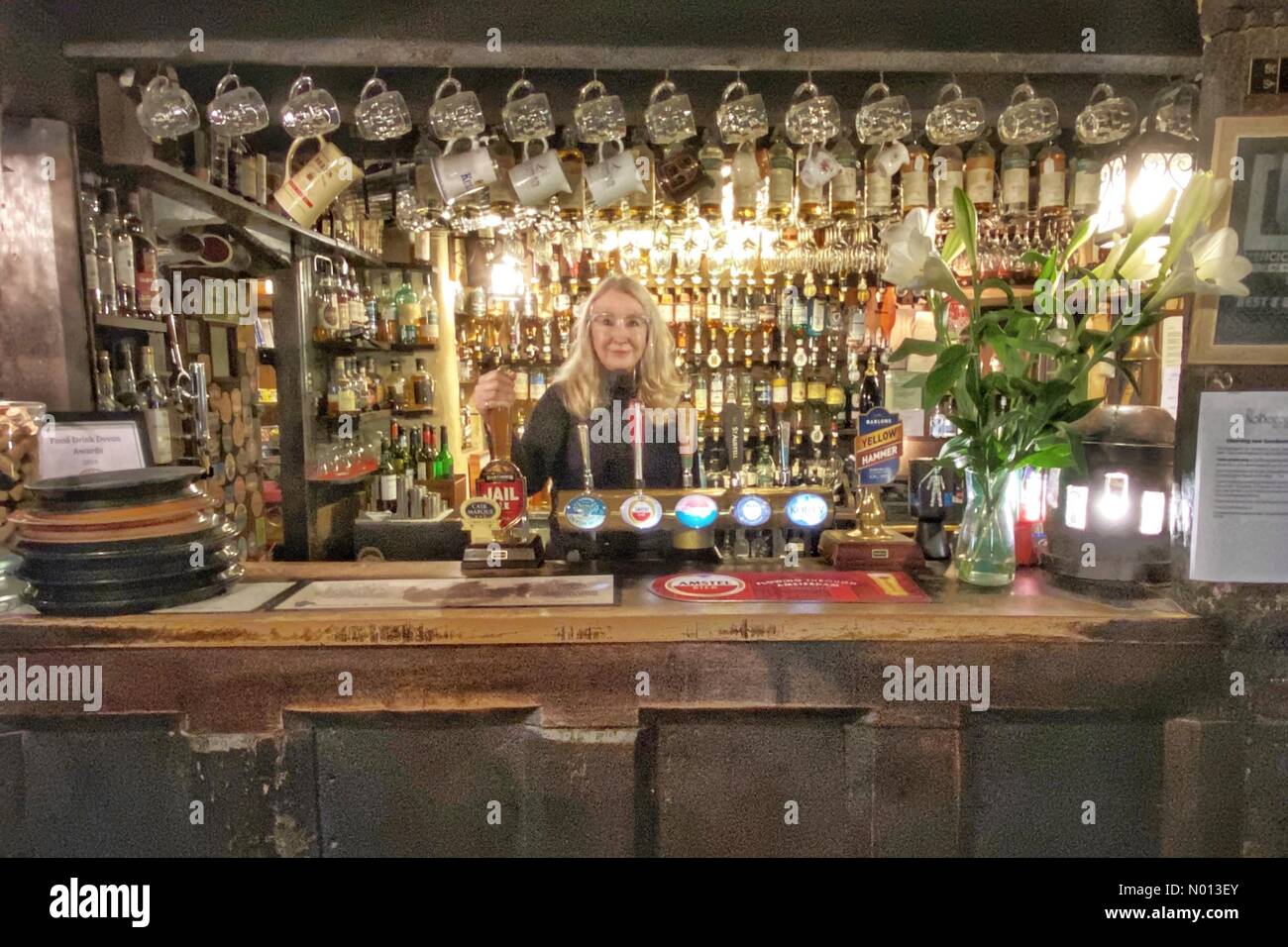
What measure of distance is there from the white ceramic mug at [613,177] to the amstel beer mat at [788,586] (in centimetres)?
114

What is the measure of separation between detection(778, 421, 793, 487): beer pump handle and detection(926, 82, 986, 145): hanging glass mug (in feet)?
7.51

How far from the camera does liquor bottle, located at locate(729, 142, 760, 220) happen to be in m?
2.38

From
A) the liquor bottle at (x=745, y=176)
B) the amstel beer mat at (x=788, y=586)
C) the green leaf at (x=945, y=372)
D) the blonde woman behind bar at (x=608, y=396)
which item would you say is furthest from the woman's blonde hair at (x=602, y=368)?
the green leaf at (x=945, y=372)

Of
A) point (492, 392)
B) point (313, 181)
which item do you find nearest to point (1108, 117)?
point (492, 392)

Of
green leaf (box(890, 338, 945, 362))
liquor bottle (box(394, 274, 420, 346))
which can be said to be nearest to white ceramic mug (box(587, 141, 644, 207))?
green leaf (box(890, 338, 945, 362))

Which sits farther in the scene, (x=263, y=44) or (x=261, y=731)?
(x=263, y=44)

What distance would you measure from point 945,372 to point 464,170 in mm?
1406

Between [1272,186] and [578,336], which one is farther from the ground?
[1272,186]

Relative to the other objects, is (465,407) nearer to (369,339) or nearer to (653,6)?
(369,339)

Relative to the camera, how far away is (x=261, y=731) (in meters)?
1.52

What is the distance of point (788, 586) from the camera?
1673 mm

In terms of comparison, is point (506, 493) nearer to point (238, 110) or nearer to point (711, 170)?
point (238, 110)
